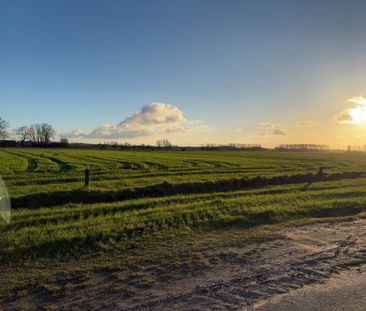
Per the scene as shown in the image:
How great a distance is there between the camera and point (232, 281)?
219 inches

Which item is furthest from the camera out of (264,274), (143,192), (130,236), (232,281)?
(143,192)

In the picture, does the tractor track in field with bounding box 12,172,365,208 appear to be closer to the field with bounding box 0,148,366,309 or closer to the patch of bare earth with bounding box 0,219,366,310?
the field with bounding box 0,148,366,309

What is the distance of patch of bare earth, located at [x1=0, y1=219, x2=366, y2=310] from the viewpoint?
4.83m

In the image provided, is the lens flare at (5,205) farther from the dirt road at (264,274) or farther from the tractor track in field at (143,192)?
the dirt road at (264,274)

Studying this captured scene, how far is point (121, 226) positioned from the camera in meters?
9.45

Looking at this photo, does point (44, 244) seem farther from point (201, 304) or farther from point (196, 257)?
point (201, 304)

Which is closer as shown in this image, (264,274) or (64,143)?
(264,274)

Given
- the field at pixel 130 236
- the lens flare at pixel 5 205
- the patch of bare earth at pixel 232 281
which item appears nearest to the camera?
the patch of bare earth at pixel 232 281

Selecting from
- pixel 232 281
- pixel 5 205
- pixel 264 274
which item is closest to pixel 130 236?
pixel 232 281

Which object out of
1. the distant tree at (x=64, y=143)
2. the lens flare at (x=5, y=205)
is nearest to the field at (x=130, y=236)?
the lens flare at (x=5, y=205)

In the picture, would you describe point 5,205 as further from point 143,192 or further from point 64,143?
point 64,143

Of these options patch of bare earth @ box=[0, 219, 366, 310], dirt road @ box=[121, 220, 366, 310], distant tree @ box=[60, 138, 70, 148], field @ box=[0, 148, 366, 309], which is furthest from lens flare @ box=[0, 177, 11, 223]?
distant tree @ box=[60, 138, 70, 148]

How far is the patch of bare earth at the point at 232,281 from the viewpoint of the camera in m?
4.83

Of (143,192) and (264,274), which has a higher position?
(264,274)
